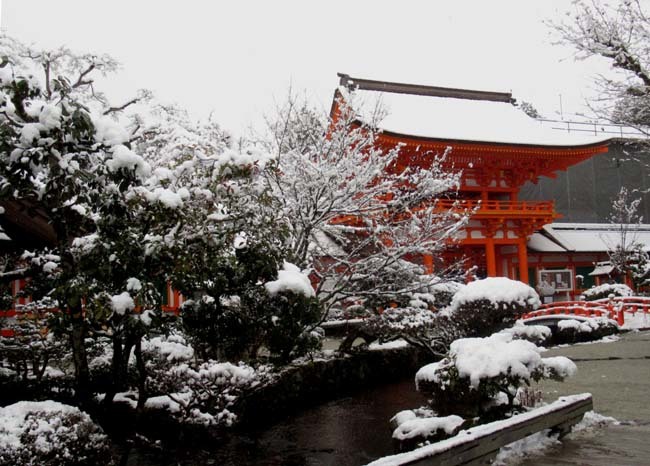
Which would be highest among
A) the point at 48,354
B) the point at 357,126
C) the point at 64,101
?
the point at 357,126

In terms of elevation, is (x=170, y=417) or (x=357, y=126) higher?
(x=357, y=126)

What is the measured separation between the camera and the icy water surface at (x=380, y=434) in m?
5.57

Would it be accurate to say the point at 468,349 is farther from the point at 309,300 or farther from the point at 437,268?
the point at 437,268

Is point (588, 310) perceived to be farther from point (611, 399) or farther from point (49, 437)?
point (49, 437)

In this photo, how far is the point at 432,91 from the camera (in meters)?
28.1

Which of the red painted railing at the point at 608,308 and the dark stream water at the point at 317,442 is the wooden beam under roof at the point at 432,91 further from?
the dark stream water at the point at 317,442

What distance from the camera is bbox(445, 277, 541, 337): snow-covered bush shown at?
9695 millimetres

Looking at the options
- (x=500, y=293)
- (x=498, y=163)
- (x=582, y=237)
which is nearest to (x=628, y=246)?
(x=582, y=237)

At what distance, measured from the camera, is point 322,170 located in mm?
10641

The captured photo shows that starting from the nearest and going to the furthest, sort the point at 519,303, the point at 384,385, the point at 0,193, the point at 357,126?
the point at 0,193, the point at 519,303, the point at 384,385, the point at 357,126

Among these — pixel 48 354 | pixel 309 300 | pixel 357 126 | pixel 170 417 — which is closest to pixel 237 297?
pixel 309 300

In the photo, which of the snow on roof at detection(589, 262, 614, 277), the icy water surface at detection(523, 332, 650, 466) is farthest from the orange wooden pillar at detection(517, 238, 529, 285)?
the icy water surface at detection(523, 332, 650, 466)

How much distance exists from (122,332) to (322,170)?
583 centimetres

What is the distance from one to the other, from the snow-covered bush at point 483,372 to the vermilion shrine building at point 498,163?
42.8 feet
